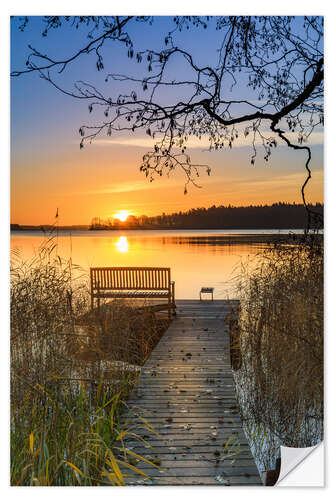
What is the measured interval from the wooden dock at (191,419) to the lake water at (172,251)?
82 cm

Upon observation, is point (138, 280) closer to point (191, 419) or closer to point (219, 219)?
point (219, 219)

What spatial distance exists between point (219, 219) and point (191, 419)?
2.43 m

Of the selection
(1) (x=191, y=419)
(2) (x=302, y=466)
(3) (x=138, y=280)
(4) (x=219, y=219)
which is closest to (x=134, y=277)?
(3) (x=138, y=280)

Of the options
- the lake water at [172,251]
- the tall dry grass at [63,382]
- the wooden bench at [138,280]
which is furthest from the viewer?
the wooden bench at [138,280]

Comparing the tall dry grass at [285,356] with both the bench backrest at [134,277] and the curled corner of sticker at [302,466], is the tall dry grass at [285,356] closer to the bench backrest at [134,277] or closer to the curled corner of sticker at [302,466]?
the curled corner of sticker at [302,466]

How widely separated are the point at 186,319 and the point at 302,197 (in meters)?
3.97

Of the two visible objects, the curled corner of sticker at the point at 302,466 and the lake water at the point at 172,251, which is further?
the lake water at the point at 172,251

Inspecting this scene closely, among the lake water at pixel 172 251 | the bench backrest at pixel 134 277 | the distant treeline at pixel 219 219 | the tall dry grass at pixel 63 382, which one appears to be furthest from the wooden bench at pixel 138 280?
the tall dry grass at pixel 63 382

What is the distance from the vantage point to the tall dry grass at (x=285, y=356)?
9.88 ft

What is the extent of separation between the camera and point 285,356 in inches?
122

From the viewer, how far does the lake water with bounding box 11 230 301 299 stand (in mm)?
3961

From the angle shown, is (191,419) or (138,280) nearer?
(191,419)

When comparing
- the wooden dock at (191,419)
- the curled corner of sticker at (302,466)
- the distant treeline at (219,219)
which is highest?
the distant treeline at (219,219)

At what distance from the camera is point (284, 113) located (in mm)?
3484
